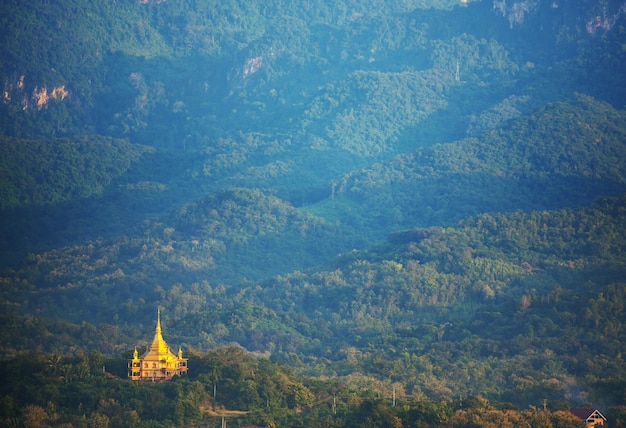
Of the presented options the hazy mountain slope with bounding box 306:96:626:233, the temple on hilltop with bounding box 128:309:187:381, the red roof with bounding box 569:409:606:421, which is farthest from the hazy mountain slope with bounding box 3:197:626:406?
the temple on hilltop with bounding box 128:309:187:381

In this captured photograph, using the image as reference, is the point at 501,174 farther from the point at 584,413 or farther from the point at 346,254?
the point at 584,413

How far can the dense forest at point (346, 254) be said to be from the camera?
84750 mm

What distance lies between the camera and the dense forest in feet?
278

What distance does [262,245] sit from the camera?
154 meters

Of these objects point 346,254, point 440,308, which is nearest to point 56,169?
point 346,254

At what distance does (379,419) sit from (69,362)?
56.4ft

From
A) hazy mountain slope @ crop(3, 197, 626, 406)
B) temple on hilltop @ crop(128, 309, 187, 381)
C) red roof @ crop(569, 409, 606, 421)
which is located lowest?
red roof @ crop(569, 409, 606, 421)

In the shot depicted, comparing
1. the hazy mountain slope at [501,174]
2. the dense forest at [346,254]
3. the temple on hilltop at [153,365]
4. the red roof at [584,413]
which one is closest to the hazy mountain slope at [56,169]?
the dense forest at [346,254]

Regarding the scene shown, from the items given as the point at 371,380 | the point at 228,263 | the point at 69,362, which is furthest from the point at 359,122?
the point at 69,362

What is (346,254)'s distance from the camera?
468ft

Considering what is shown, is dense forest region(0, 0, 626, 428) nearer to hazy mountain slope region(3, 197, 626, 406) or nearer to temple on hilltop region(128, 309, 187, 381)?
hazy mountain slope region(3, 197, 626, 406)

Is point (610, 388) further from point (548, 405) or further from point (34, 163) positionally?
point (34, 163)

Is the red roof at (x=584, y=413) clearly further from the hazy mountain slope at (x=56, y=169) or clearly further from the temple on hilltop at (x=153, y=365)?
the hazy mountain slope at (x=56, y=169)

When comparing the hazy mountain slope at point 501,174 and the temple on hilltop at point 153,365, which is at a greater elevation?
the hazy mountain slope at point 501,174
